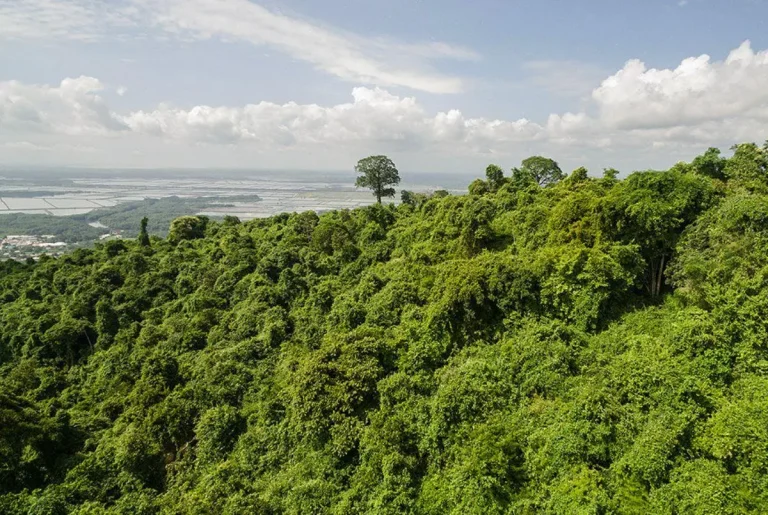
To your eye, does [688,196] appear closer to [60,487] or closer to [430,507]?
[430,507]

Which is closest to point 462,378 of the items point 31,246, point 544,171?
point 544,171

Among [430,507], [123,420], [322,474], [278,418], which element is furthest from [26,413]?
[430,507]

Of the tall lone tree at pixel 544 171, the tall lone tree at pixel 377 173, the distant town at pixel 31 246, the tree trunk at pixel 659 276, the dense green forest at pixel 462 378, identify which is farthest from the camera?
the distant town at pixel 31 246

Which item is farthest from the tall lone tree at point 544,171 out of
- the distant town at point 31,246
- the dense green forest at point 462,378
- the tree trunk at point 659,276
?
the distant town at point 31,246

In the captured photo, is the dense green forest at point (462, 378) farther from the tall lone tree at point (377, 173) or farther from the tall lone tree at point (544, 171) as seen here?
the tall lone tree at point (377, 173)

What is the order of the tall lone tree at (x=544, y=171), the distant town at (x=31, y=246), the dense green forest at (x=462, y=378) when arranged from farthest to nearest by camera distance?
the distant town at (x=31, y=246)
the tall lone tree at (x=544, y=171)
the dense green forest at (x=462, y=378)

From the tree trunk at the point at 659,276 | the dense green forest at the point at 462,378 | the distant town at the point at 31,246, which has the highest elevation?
the tree trunk at the point at 659,276

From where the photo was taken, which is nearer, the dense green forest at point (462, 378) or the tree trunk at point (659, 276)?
the dense green forest at point (462, 378)

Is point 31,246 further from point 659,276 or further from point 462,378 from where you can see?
point 659,276
